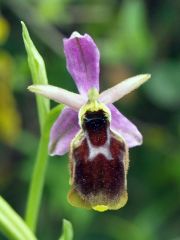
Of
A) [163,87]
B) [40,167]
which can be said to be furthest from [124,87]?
[163,87]

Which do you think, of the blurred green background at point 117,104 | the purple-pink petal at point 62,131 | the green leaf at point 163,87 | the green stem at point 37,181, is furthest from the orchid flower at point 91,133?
the green leaf at point 163,87

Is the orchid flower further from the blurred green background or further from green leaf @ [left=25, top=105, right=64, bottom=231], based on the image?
the blurred green background

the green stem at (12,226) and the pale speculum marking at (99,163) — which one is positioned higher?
the pale speculum marking at (99,163)

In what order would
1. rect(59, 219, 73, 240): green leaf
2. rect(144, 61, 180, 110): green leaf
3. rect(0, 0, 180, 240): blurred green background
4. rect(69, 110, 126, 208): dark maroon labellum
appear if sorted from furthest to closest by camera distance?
1. rect(144, 61, 180, 110): green leaf
2. rect(0, 0, 180, 240): blurred green background
3. rect(59, 219, 73, 240): green leaf
4. rect(69, 110, 126, 208): dark maroon labellum

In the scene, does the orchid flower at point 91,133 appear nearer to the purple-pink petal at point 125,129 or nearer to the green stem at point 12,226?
the purple-pink petal at point 125,129

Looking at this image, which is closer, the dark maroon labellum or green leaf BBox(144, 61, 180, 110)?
the dark maroon labellum

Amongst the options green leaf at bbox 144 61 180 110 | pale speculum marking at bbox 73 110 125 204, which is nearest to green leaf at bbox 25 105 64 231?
pale speculum marking at bbox 73 110 125 204

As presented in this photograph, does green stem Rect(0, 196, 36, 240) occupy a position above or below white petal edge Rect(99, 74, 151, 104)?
below
